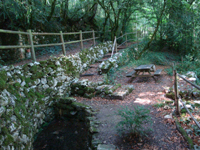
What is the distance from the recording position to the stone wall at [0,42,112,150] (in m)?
3.60

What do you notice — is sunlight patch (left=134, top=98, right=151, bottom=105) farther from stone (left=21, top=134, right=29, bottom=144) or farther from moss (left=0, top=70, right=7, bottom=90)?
moss (left=0, top=70, right=7, bottom=90)

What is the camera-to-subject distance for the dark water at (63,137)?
4.45 metres

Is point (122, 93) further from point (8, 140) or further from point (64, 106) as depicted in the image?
point (8, 140)

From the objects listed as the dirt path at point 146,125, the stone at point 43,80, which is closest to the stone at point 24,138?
the dirt path at point 146,125

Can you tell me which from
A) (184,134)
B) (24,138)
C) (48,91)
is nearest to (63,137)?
(24,138)

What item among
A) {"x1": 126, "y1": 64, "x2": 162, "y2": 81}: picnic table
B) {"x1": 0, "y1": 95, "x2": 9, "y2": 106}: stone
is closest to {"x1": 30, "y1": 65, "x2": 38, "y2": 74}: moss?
{"x1": 0, "y1": 95, "x2": 9, "y2": 106}: stone

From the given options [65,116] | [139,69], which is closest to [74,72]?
[65,116]

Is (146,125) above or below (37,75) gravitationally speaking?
below

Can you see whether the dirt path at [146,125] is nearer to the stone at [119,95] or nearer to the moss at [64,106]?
the stone at [119,95]

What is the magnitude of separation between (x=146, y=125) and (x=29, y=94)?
3261mm

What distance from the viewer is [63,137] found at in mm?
4816

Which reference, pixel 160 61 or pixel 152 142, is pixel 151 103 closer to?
pixel 152 142

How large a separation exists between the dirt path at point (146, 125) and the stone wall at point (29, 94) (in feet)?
3.60

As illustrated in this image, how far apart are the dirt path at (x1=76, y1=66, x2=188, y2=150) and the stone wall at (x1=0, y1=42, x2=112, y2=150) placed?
1.10 meters
